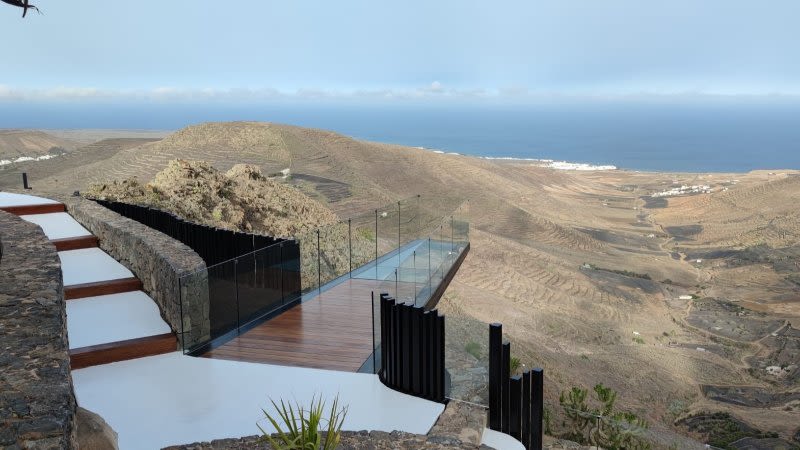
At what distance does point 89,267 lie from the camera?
A: 32.4ft

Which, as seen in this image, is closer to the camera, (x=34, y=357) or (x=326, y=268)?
(x=34, y=357)

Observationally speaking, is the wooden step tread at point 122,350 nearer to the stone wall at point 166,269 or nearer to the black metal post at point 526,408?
the stone wall at point 166,269

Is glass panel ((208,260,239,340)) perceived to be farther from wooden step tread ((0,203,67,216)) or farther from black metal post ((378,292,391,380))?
wooden step tread ((0,203,67,216))

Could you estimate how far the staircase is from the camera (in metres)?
7.42

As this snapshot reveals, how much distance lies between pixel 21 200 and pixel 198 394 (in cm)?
899

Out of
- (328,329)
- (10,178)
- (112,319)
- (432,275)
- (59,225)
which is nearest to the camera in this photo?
(112,319)

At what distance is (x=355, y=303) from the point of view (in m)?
9.68

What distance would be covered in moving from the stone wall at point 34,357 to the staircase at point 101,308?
169 centimetres

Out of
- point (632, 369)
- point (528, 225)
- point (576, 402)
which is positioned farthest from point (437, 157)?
point (576, 402)

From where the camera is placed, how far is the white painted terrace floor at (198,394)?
595cm

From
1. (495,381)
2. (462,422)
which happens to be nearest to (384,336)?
(495,381)

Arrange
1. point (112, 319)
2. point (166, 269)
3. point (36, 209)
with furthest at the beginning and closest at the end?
point (36, 209) < point (112, 319) < point (166, 269)

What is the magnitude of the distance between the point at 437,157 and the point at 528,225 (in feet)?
56.1

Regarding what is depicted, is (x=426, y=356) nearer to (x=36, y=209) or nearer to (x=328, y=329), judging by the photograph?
(x=328, y=329)
